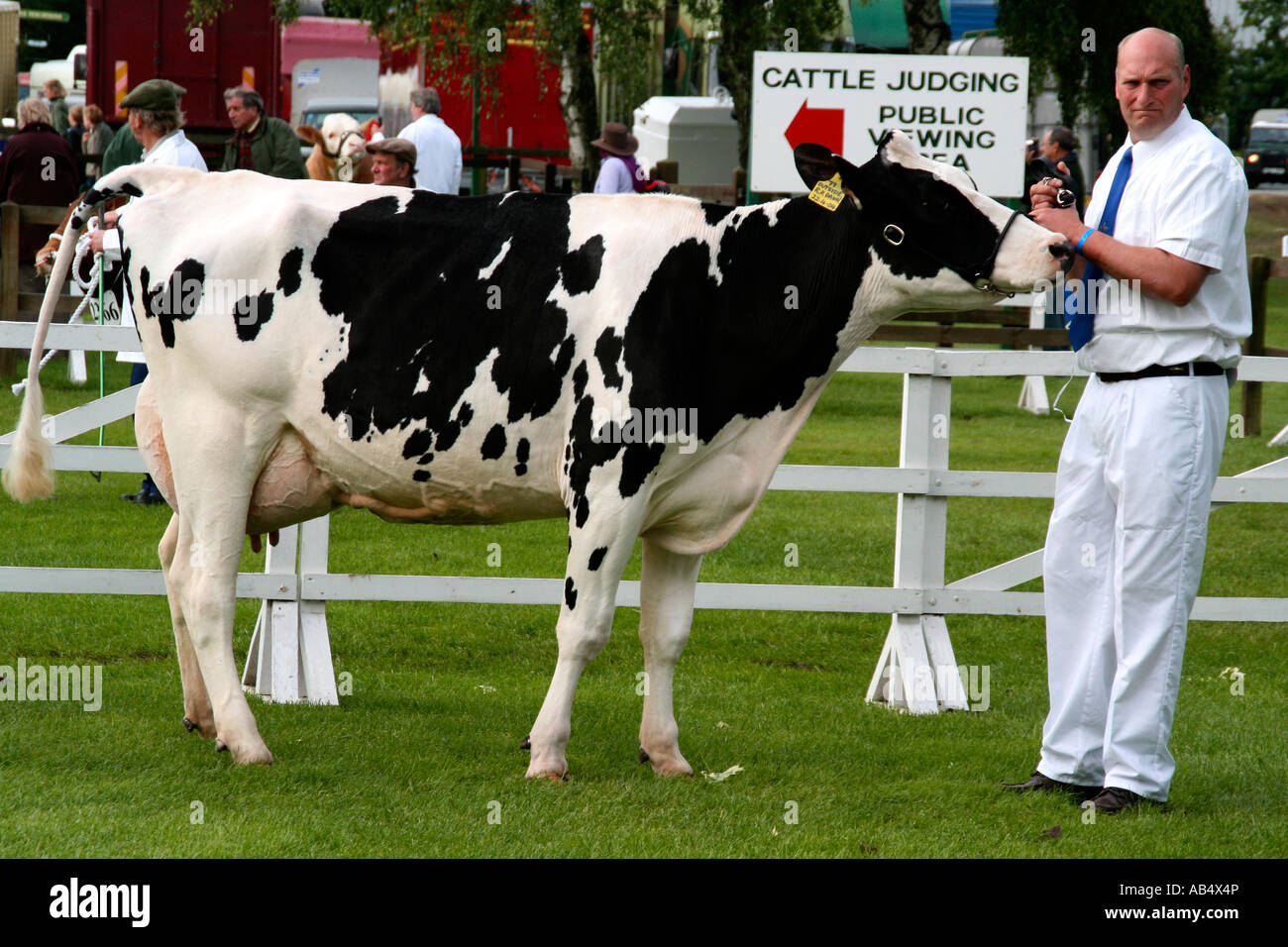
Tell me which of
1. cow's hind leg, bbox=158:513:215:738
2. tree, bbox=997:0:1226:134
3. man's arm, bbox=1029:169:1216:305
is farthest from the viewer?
tree, bbox=997:0:1226:134

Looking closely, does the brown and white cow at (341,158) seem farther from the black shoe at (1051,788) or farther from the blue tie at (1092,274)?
the black shoe at (1051,788)

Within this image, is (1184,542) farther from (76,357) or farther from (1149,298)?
(76,357)

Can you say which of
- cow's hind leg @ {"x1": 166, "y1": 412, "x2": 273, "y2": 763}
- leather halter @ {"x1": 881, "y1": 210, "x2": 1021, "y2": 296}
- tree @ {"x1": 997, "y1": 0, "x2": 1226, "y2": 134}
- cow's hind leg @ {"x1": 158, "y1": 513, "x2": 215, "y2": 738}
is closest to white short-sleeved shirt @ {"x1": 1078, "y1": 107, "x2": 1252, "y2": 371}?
leather halter @ {"x1": 881, "y1": 210, "x2": 1021, "y2": 296}

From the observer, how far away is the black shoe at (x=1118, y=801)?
5191mm

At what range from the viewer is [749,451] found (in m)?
5.37

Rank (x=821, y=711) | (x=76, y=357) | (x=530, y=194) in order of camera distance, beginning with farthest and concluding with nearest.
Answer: (x=76, y=357) < (x=821, y=711) < (x=530, y=194)

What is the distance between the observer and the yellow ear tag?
5.22 meters

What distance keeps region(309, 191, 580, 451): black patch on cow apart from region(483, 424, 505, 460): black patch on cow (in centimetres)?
7

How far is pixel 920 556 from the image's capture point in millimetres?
6902

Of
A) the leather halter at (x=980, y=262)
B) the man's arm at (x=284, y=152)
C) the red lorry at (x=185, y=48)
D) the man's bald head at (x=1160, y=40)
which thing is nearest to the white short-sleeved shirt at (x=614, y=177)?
the man's arm at (x=284, y=152)

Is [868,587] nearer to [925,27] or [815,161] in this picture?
[815,161]

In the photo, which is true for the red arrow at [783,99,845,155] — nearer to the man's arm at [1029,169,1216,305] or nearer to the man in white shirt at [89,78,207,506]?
the man in white shirt at [89,78,207,506]

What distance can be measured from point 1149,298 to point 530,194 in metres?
2.13

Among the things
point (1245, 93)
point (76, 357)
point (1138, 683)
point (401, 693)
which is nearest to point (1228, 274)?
point (1138, 683)
